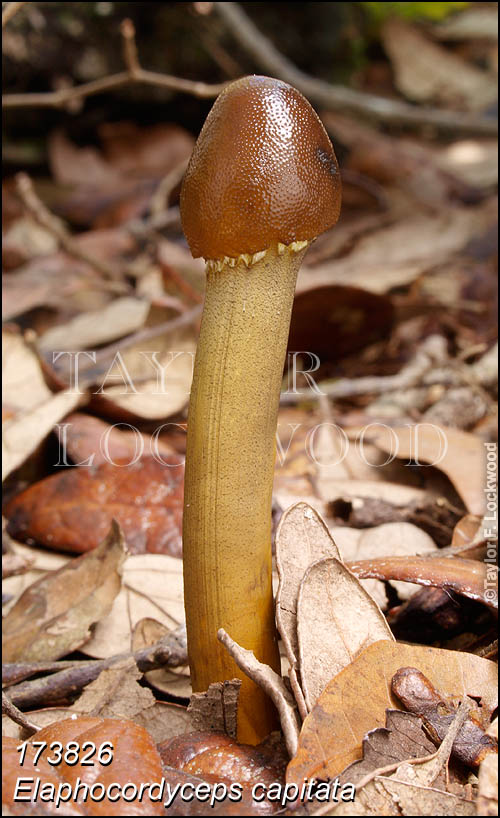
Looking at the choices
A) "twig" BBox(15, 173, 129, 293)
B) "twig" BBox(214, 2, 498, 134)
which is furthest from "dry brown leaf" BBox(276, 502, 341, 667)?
"twig" BBox(214, 2, 498, 134)

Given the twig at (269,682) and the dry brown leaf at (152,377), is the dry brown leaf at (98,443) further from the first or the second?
the twig at (269,682)

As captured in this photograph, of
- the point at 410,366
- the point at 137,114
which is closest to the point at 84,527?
the point at 410,366

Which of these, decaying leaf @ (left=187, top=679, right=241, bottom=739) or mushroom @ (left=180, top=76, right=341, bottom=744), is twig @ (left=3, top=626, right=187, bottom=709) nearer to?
mushroom @ (left=180, top=76, right=341, bottom=744)

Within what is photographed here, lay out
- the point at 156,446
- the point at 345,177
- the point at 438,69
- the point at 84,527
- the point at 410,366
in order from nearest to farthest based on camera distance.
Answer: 1. the point at 84,527
2. the point at 156,446
3. the point at 410,366
4. the point at 345,177
5. the point at 438,69

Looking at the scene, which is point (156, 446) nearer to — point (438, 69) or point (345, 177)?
point (345, 177)

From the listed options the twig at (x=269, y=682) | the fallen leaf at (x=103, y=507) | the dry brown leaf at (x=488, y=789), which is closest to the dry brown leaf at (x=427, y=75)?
the fallen leaf at (x=103, y=507)

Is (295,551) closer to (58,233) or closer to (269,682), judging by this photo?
(269,682)
